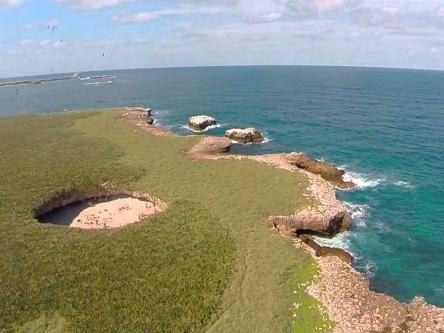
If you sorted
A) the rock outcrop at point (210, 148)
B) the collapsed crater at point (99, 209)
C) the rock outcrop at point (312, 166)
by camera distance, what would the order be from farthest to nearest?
1. the rock outcrop at point (210, 148)
2. the rock outcrop at point (312, 166)
3. the collapsed crater at point (99, 209)

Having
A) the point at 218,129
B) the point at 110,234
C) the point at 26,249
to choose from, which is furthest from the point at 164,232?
the point at 218,129

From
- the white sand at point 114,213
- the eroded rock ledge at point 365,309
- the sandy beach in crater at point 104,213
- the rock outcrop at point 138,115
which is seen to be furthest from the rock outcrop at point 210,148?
the eroded rock ledge at point 365,309

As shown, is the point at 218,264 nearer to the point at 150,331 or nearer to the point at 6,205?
the point at 150,331

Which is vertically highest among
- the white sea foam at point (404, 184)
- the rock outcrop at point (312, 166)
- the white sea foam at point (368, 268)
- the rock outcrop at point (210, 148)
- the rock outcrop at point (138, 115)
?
the rock outcrop at point (138, 115)

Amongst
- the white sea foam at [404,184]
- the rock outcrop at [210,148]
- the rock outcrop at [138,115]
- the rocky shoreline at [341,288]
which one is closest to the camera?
the rocky shoreline at [341,288]

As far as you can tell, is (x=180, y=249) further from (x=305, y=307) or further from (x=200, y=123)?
(x=200, y=123)

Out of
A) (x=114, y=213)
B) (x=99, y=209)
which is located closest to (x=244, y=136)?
(x=99, y=209)

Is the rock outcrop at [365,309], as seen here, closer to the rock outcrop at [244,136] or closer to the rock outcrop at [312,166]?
the rock outcrop at [312,166]
